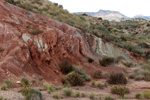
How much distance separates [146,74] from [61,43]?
7.79 m

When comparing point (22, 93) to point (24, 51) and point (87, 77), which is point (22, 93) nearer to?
point (24, 51)

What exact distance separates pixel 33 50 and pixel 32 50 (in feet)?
0.25

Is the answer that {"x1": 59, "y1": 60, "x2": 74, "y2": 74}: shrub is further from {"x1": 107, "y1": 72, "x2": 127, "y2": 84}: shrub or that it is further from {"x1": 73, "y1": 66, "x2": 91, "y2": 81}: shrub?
{"x1": 107, "y1": 72, "x2": 127, "y2": 84}: shrub

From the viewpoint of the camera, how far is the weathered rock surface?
35.2 ft

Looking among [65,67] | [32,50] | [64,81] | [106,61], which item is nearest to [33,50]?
[32,50]

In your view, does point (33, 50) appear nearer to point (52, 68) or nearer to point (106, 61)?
point (52, 68)

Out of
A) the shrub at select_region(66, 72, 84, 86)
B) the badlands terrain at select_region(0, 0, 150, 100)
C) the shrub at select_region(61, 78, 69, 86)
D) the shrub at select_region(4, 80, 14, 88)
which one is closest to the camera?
the shrub at select_region(4, 80, 14, 88)

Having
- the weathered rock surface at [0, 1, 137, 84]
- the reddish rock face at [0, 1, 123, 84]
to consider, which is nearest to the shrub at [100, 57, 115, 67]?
the weathered rock surface at [0, 1, 137, 84]

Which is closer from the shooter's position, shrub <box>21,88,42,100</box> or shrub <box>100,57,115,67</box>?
shrub <box>21,88,42,100</box>

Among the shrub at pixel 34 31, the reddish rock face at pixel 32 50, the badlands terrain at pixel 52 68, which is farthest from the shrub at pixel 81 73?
the shrub at pixel 34 31

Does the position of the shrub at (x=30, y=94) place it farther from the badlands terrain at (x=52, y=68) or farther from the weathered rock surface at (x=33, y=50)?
the weathered rock surface at (x=33, y=50)

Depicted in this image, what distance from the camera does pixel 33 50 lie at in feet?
40.5

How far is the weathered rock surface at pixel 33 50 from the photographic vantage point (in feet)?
35.2

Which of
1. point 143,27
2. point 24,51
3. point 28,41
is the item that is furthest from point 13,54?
point 143,27
